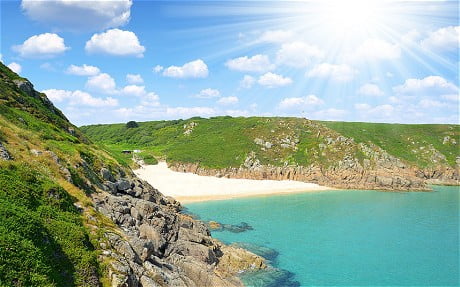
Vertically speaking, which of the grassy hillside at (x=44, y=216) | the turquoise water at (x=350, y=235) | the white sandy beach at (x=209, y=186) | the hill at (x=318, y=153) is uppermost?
the hill at (x=318, y=153)

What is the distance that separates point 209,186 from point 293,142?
39.5m

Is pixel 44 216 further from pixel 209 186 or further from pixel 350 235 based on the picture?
pixel 209 186

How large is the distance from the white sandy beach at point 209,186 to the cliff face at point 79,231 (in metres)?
43.7

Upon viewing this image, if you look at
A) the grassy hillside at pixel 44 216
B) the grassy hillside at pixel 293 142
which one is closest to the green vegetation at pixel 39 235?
the grassy hillside at pixel 44 216

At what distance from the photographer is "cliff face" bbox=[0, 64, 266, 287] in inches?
672

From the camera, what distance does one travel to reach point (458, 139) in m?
136

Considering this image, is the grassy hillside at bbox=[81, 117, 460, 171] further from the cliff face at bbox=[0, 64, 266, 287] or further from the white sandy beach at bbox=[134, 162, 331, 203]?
the cliff face at bbox=[0, 64, 266, 287]

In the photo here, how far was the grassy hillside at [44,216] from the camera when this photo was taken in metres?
15.9

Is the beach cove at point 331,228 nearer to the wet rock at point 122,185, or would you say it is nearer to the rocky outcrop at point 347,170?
the rocky outcrop at point 347,170

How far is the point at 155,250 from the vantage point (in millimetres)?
28109

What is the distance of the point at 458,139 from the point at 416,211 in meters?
84.8

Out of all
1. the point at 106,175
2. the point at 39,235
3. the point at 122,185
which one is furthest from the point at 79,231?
the point at 122,185

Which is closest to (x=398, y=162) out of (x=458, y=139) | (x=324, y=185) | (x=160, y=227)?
(x=324, y=185)

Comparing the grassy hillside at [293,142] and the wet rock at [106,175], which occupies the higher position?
the grassy hillside at [293,142]
